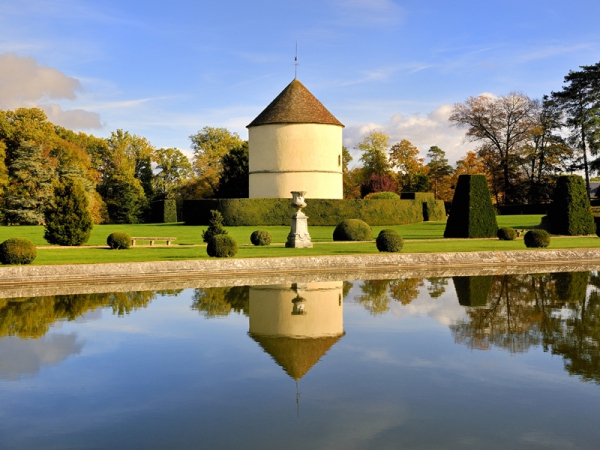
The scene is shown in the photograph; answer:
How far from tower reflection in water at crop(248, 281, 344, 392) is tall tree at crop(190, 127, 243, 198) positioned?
43.1m

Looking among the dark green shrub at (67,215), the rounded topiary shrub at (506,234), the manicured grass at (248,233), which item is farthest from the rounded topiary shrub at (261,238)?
the rounded topiary shrub at (506,234)

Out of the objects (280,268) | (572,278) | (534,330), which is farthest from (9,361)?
(572,278)

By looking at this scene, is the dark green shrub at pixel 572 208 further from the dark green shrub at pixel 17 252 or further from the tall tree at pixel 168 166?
the tall tree at pixel 168 166

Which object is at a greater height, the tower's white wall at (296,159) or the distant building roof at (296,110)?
the distant building roof at (296,110)

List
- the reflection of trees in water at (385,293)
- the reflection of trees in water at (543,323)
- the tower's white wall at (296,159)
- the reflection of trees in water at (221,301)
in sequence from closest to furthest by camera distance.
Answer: the reflection of trees in water at (543,323), the reflection of trees in water at (221,301), the reflection of trees in water at (385,293), the tower's white wall at (296,159)

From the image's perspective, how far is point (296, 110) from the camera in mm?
44125

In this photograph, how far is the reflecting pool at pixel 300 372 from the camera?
6125 millimetres

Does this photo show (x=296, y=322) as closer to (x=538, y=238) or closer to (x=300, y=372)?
(x=300, y=372)

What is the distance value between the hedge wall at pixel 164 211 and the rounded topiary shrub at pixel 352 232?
26709 mm

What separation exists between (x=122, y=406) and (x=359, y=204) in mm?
32504

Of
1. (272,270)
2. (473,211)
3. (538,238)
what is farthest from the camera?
(473,211)

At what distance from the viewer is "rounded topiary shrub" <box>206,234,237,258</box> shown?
62.9 feet

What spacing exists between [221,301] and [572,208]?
21.0 meters

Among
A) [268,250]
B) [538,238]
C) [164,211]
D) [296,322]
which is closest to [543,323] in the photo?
[296,322]
